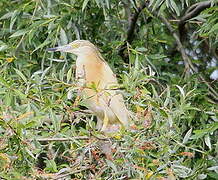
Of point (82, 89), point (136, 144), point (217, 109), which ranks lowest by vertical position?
point (217, 109)

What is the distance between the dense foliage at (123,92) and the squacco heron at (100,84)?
0.07 m

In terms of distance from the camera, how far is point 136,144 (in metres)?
3.12

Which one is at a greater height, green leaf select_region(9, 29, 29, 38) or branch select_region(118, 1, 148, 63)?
green leaf select_region(9, 29, 29, 38)

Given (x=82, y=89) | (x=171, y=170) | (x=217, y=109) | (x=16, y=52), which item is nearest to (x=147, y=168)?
(x=171, y=170)

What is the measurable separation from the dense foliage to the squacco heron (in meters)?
0.07

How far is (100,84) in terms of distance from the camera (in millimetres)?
3904

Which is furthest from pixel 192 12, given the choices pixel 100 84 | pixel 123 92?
pixel 123 92

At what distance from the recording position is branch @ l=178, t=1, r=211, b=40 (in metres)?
4.97

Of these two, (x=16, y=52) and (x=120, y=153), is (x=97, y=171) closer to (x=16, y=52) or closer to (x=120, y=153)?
(x=120, y=153)

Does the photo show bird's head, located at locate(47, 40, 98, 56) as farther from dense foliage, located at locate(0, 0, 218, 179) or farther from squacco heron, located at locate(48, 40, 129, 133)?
dense foliage, located at locate(0, 0, 218, 179)

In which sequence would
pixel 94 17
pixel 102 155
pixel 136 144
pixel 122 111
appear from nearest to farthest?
pixel 136 144, pixel 102 155, pixel 122 111, pixel 94 17

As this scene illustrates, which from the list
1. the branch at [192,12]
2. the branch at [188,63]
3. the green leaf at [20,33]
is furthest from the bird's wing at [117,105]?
the branch at [192,12]

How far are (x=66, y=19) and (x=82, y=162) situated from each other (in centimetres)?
141

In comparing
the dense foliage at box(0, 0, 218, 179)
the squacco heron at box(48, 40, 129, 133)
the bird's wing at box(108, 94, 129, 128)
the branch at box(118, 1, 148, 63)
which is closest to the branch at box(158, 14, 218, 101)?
the dense foliage at box(0, 0, 218, 179)
